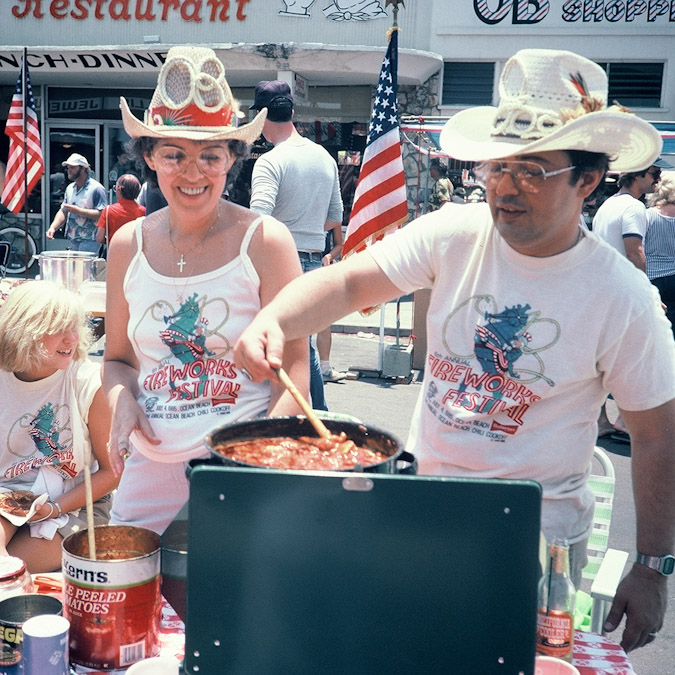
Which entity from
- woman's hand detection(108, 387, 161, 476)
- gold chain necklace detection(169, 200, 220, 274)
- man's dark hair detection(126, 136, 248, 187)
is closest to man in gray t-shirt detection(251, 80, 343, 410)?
man's dark hair detection(126, 136, 248, 187)

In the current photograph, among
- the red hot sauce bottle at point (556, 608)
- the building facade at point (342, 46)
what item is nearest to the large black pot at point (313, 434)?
the red hot sauce bottle at point (556, 608)

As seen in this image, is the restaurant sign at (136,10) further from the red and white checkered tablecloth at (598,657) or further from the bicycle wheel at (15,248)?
the red and white checkered tablecloth at (598,657)

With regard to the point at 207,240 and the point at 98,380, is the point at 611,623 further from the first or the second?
the point at 98,380

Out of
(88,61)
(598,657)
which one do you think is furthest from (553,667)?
(88,61)

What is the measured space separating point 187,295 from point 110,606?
3.07 feet

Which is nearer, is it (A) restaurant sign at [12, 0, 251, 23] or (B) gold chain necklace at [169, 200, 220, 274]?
(B) gold chain necklace at [169, 200, 220, 274]

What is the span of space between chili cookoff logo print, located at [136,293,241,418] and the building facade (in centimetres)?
1177

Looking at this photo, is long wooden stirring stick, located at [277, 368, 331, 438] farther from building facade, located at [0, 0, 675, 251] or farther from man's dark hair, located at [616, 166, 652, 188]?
building facade, located at [0, 0, 675, 251]

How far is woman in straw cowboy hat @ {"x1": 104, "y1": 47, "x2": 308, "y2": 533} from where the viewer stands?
2162 mm

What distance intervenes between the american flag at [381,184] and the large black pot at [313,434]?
543cm

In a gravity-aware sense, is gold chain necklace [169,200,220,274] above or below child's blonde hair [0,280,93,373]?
above

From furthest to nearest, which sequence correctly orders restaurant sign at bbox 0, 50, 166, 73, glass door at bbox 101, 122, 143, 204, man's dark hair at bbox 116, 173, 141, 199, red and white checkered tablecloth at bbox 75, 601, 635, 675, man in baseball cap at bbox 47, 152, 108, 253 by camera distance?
glass door at bbox 101, 122, 143, 204
restaurant sign at bbox 0, 50, 166, 73
man in baseball cap at bbox 47, 152, 108, 253
man's dark hair at bbox 116, 173, 141, 199
red and white checkered tablecloth at bbox 75, 601, 635, 675

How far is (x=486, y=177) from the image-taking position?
1913mm

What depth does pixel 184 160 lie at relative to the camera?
2.20m
